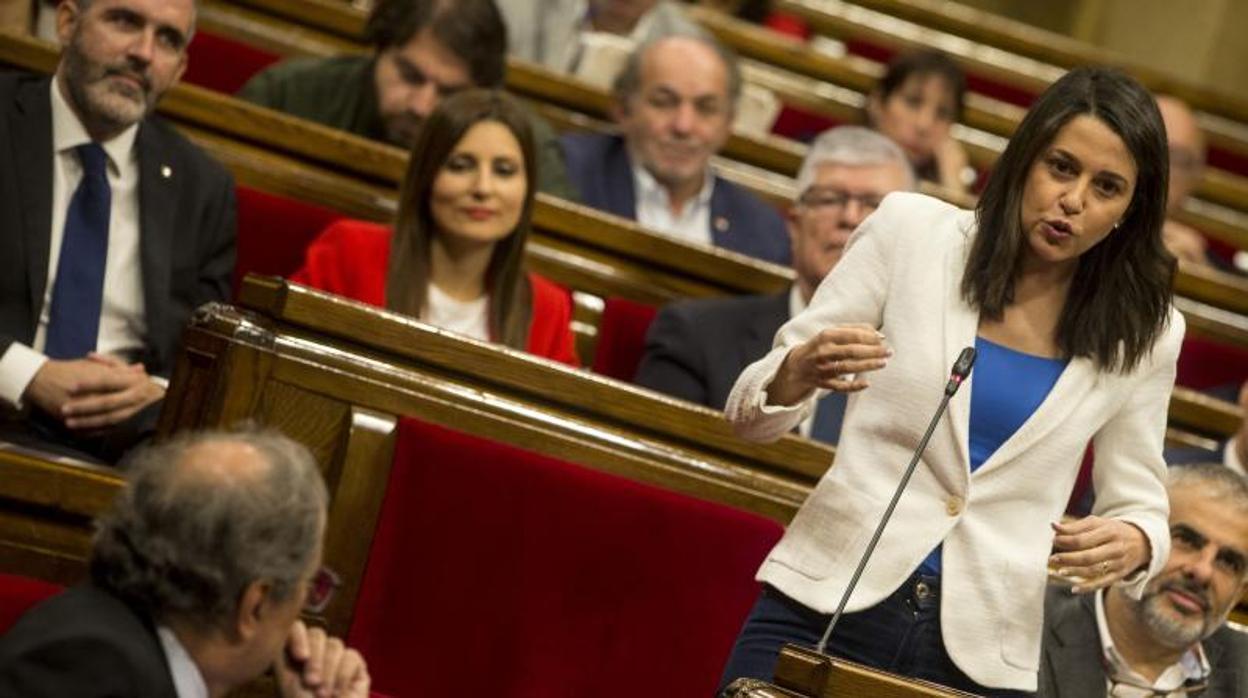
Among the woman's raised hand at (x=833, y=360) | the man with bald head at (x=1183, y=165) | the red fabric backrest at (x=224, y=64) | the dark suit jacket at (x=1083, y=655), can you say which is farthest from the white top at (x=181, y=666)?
the man with bald head at (x=1183, y=165)

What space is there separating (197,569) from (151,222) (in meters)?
0.67

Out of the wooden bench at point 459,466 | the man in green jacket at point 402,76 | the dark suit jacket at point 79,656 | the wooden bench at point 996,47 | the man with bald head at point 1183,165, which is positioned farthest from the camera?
the wooden bench at point 996,47

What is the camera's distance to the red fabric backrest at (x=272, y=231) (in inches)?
60.9

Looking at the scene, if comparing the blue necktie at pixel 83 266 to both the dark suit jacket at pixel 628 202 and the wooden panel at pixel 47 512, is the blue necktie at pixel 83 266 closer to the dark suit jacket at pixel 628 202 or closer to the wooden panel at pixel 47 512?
the wooden panel at pixel 47 512

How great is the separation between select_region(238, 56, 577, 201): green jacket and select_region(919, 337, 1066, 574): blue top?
895 mm

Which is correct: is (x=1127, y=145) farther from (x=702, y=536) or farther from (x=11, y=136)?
(x=11, y=136)

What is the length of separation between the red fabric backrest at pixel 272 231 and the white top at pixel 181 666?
79 cm

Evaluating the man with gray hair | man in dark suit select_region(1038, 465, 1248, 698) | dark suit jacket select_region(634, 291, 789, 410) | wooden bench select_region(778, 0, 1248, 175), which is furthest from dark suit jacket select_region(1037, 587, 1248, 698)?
wooden bench select_region(778, 0, 1248, 175)

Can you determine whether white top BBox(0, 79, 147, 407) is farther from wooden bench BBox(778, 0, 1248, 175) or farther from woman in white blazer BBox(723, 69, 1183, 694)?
wooden bench BBox(778, 0, 1248, 175)

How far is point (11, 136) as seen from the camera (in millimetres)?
1335

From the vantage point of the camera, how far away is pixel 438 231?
153 cm

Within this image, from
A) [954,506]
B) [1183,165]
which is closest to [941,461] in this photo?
[954,506]

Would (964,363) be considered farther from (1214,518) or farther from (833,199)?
(833,199)

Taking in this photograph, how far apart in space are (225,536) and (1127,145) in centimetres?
44
